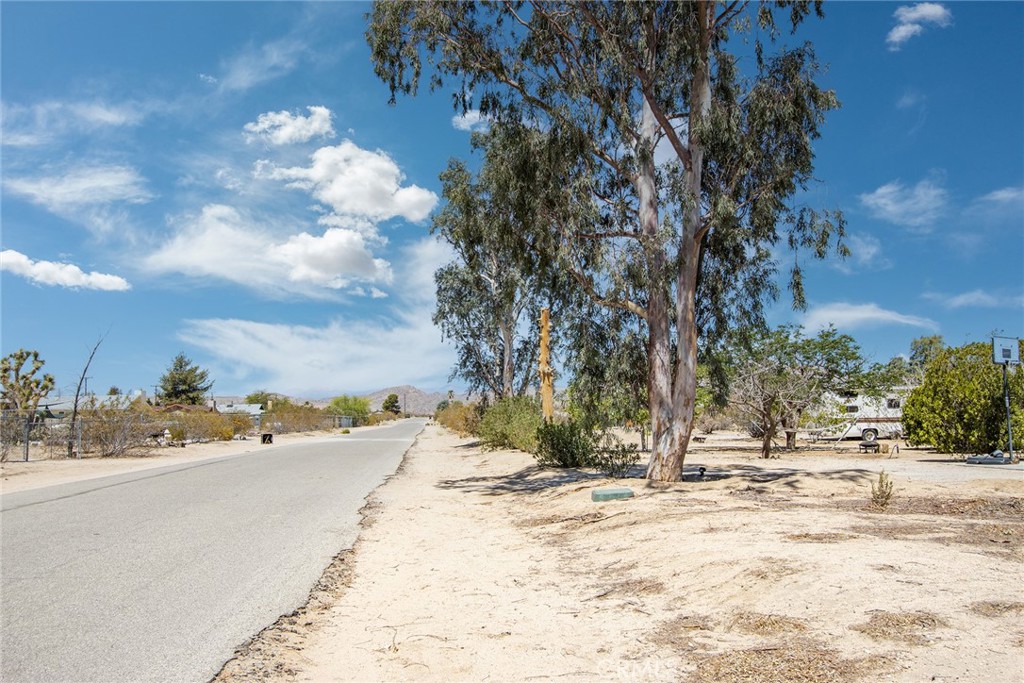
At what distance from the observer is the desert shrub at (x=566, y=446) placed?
59.9 feet

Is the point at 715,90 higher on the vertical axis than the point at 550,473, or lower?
higher

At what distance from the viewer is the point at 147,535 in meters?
9.08

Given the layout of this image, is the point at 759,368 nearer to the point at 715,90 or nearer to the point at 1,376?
the point at 715,90

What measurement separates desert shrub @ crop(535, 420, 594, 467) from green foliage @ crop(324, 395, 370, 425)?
7972cm

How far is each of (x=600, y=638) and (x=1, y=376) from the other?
56690 millimetres

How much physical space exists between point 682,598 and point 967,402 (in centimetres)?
1947

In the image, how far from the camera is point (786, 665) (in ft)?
13.9

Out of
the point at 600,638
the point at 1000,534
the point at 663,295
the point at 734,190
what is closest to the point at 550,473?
the point at 663,295

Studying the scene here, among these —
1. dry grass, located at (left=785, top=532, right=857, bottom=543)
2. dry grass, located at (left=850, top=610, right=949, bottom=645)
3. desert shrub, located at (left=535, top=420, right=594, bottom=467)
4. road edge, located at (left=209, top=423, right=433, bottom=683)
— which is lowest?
road edge, located at (left=209, top=423, right=433, bottom=683)

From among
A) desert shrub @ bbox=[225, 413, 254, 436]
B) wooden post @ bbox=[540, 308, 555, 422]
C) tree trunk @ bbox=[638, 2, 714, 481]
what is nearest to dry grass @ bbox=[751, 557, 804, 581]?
tree trunk @ bbox=[638, 2, 714, 481]

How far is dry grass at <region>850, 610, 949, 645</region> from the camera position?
4383 mm

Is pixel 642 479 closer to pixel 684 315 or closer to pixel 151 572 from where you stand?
pixel 684 315

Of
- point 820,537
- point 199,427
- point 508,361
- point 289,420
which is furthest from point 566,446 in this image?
point 289,420

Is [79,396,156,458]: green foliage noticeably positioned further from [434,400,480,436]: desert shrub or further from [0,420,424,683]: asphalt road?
[0,420,424,683]: asphalt road
